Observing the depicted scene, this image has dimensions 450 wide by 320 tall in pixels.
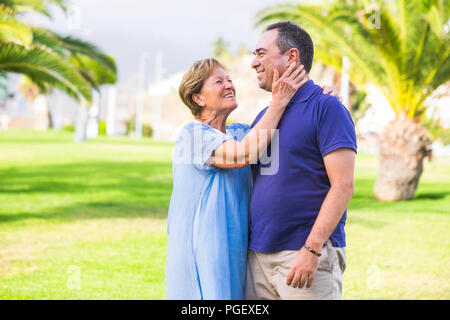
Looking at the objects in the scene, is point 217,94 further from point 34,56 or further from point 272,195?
point 34,56

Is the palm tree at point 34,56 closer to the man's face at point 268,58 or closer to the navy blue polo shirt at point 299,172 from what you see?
the man's face at point 268,58

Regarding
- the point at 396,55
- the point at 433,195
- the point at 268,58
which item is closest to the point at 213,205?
the point at 268,58

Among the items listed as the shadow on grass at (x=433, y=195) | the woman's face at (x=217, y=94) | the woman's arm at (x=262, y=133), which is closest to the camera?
the woman's arm at (x=262, y=133)

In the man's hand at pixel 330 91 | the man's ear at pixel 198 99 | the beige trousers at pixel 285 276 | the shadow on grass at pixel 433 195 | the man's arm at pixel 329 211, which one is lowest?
the shadow on grass at pixel 433 195

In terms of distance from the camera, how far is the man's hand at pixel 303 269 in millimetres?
2471

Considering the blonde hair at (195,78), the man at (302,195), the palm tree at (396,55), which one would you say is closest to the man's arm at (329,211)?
the man at (302,195)

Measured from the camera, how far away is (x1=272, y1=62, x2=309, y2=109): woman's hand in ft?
8.44

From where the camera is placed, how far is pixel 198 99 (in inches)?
114

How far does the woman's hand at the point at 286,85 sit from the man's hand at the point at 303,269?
0.67 meters

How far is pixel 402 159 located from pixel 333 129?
36.2 ft

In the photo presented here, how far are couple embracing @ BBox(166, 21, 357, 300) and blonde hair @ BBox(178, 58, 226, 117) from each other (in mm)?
187

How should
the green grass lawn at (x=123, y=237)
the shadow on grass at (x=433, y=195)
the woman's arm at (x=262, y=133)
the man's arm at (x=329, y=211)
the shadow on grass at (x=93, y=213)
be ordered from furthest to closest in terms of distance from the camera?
the shadow on grass at (x=433, y=195)
the shadow on grass at (x=93, y=213)
the green grass lawn at (x=123, y=237)
the woman's arm at (x=262, y=133)
the man's arm at (x=329, y=211)

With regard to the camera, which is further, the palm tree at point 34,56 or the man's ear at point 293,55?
the palm tree at point 34,56

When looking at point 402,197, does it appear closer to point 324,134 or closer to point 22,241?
point 22,241
